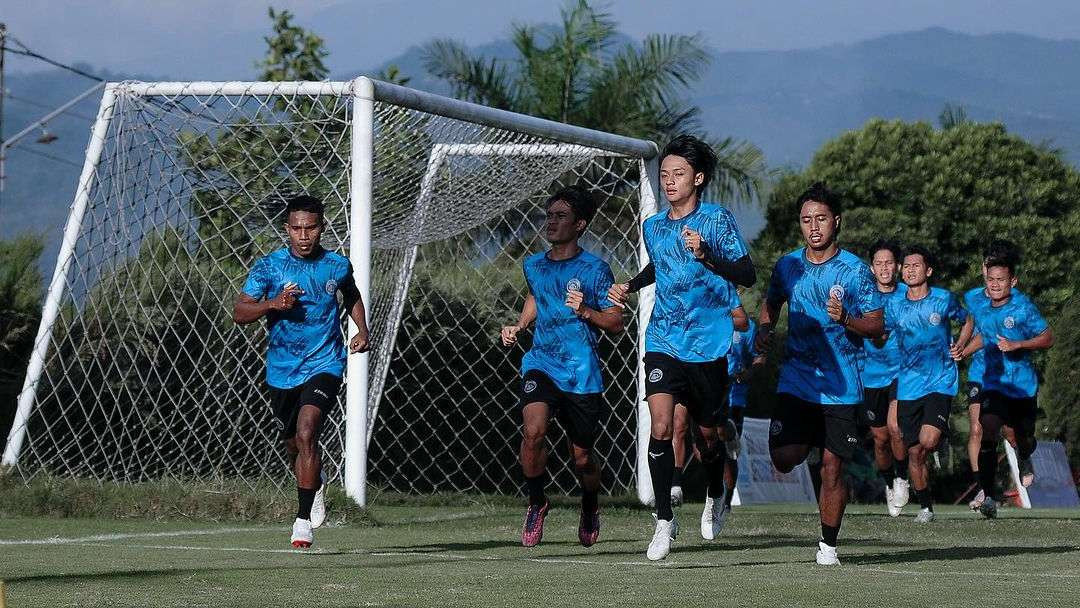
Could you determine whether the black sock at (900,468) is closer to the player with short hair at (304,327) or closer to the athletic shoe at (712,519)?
the athletic shoe at (712,519)

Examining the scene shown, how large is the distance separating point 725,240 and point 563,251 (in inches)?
59.5

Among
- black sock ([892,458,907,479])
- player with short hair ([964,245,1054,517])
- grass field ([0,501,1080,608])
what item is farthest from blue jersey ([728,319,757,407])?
black sock ([892,458,907,479])

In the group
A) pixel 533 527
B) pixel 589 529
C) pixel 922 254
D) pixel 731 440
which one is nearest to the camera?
pixel 589 529

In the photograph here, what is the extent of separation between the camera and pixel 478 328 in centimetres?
1792

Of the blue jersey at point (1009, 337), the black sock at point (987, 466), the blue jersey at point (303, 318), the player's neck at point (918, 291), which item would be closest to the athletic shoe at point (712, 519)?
the blue jersey at point (303, 318)

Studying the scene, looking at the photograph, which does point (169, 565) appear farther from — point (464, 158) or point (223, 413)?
point (464, 158)

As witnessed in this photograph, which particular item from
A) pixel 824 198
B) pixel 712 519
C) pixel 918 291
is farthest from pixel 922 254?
pixel 824 198

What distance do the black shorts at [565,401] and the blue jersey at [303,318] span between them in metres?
1.04

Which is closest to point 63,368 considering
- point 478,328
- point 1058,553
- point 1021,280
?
point 478,328

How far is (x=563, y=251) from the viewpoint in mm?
9859

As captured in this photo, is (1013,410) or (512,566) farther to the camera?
(1013,410)

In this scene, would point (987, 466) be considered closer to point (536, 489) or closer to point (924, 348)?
point (924, 348)

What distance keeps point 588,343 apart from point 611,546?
1.15 m

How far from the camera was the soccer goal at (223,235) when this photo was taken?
12.9 metres
